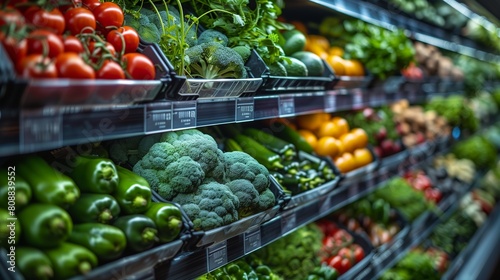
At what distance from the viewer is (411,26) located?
12.1 ft

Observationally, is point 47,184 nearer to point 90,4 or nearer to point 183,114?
point 183,114

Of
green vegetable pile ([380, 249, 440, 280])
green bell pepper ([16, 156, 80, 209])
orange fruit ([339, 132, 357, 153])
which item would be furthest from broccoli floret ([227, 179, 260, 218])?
green vegetable pile ([380, 249, 440, 280])

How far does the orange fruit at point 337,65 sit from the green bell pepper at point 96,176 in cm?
165

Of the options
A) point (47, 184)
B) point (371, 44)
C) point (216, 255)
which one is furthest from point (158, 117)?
point (371, 44)

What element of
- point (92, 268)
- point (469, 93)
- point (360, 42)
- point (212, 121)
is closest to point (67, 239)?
point (92, 268)

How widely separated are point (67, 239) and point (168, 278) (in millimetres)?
302

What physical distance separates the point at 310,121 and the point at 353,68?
1.27ft

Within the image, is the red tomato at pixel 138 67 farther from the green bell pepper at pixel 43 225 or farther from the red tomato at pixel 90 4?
the green bell pepper at pixel 43 225

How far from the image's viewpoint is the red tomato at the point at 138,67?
132 cm

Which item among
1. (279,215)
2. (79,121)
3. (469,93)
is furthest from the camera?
(469,93)

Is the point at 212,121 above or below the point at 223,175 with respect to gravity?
above

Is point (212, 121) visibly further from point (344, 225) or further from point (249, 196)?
point (344, 225)

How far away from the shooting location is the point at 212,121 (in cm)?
156

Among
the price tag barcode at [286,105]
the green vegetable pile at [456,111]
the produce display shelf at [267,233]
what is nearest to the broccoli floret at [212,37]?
the price tag barcode at [286,105]
